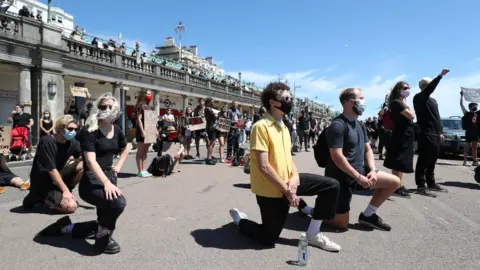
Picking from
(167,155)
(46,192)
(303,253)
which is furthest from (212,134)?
(303,253)

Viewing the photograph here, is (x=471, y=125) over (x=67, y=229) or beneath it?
over

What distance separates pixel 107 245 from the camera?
3.29 meters

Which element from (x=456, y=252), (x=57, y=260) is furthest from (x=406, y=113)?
(x=57, y=260)

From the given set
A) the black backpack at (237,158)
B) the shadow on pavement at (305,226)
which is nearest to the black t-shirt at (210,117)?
the black backpack at (237,158)

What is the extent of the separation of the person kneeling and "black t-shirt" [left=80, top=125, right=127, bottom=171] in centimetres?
426

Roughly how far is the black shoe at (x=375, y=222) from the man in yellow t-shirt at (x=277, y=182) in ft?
3.00

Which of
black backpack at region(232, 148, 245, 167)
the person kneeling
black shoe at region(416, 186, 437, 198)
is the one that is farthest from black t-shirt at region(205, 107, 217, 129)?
black shoe at region(416, 186, 437, 198)

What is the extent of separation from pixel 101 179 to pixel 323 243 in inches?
88.4

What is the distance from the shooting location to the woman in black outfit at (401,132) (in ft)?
18.5

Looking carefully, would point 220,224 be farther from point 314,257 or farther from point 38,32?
point 38,32

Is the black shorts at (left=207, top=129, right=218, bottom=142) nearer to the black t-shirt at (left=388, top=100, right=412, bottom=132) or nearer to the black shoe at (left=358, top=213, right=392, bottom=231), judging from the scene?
the black t-shirt at (left=388, top=100, right=412, bottom=132)

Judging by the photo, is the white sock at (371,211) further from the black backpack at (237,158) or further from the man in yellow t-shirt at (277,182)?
the black backpack at (237,158)

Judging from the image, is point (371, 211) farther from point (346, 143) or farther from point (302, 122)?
point (302, 122)

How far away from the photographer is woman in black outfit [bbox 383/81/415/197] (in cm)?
564
